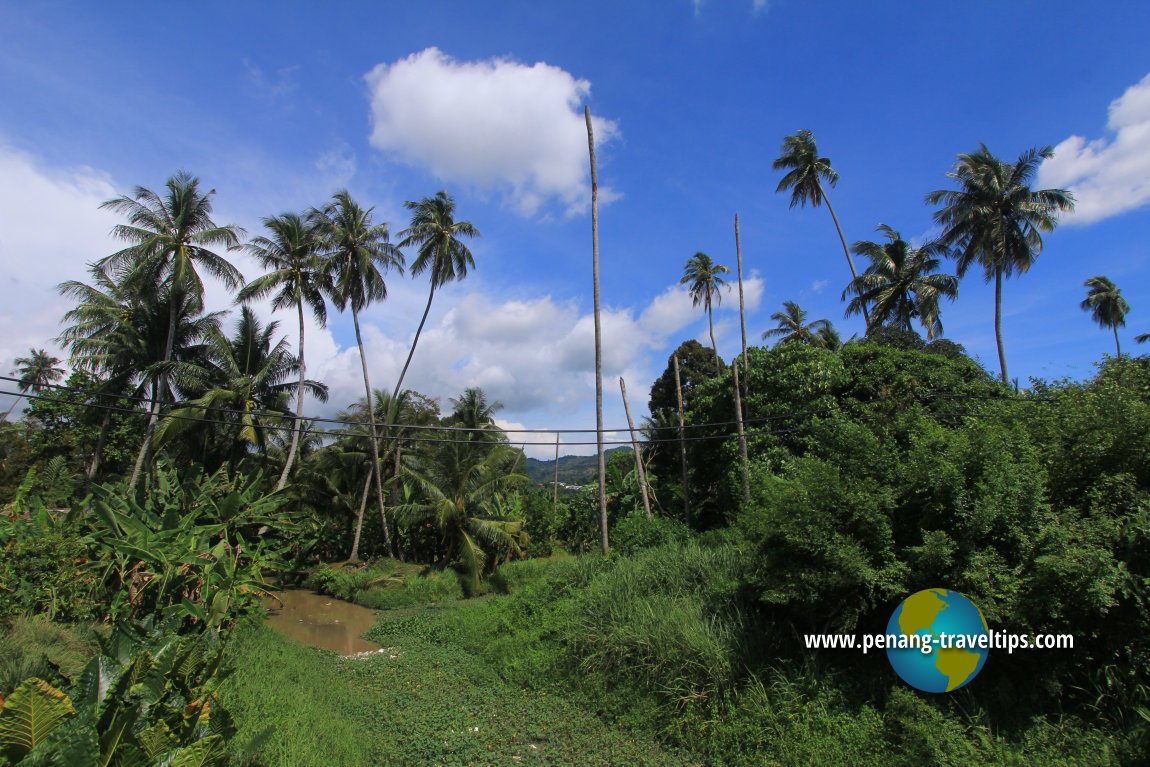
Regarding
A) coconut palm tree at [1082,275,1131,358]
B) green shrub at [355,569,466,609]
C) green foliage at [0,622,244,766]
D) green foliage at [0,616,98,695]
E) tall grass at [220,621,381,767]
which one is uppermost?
coconut palm tree at [1082,275,1131,358]

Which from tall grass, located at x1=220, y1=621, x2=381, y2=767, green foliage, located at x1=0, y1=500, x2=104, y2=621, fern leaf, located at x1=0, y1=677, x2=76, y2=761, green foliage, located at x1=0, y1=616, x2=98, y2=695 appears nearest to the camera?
fern leaf, located at x1=0, y1=677, x2=76, y2=761

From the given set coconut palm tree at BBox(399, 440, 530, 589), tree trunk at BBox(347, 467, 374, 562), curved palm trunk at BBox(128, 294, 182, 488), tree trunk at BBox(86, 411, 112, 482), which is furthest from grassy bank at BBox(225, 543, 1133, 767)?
tree trunk at BBox(86, 411, 112, 482)

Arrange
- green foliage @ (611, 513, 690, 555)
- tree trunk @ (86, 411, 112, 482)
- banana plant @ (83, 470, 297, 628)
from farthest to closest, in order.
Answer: tree trunk @ (86, 411, 112, 482) < green foliage @ (611, 513, 690, 555) < banana plant @ (83, 470, 297, 628)

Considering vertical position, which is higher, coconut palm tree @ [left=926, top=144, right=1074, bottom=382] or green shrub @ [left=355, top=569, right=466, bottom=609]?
coconut palm tree @ [left=926, top=144, right=1074, bottom=382]

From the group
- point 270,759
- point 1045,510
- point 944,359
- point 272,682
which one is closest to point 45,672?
point 270,759

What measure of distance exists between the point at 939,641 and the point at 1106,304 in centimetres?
5171

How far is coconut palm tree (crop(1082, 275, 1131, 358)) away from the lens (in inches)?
1663

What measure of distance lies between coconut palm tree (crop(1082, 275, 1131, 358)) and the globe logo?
51.0 m

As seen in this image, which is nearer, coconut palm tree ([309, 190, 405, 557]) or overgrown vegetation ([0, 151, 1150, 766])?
overgrown vegetation ([0, 151, 1150, 766])

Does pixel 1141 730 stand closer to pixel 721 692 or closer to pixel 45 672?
pixel 721 692

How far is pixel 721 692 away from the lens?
24.8ft

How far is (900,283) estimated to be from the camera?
2550 cm

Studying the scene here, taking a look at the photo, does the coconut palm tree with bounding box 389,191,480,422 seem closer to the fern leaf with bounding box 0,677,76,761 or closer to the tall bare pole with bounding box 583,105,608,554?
the tall bare pole with bounding box 583,105,608,554

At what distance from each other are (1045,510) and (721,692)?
172 inches
